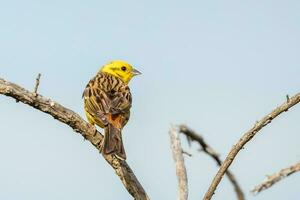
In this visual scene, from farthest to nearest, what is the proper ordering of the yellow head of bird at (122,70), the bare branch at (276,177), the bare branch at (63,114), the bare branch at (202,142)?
the yellow head of bird at (122,70) < the bare branch at (63,114) < the bare branch at (202,142) < the bare branch at (276,177)

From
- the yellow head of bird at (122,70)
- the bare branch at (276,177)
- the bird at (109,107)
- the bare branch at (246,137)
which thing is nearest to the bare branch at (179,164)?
the bare branch at (246,137)

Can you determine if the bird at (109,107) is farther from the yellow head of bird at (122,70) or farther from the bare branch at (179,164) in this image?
the bare branch at (179,164)

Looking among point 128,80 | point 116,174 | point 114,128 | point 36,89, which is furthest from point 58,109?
point 128,80

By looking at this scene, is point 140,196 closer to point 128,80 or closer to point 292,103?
point 292,103

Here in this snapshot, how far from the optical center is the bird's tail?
5.41m

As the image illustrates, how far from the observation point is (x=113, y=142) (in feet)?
18.7

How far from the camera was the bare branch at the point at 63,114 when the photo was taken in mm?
4672

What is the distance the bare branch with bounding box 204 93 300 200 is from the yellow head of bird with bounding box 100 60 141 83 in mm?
5581

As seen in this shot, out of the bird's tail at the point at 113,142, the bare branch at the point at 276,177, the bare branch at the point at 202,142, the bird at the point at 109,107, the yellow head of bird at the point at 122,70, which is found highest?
the yellow head of bird at the point at 122,70

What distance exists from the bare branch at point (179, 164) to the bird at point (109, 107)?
1.07m

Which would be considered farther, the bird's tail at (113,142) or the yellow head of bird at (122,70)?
the yellow head of bird at (122,70)

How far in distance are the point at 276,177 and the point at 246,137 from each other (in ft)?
4.90

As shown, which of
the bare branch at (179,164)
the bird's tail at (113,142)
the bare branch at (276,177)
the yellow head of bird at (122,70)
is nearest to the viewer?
the bare branch at (276,177)

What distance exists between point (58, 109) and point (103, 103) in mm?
2305
